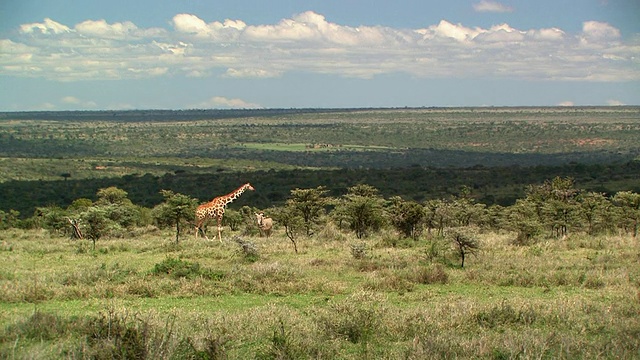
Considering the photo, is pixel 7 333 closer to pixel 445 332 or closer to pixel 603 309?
pixel 445 332

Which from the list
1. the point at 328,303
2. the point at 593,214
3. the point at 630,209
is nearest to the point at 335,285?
the point at 328,303

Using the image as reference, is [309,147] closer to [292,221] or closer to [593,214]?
[593,214]

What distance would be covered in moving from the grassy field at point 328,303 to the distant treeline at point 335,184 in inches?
950

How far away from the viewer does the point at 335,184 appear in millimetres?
49938

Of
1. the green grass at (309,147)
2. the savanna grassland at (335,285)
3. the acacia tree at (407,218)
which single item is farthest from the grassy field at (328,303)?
the green grass at (309,147)

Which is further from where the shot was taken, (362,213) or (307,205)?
(307,205)

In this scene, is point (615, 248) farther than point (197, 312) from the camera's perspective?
Yes

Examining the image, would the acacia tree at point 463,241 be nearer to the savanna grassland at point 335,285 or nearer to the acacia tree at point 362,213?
the savanna grassland at point 335,285

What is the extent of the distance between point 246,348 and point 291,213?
560 inches

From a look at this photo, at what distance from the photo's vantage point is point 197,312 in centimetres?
942

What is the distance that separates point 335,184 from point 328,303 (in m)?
39.6

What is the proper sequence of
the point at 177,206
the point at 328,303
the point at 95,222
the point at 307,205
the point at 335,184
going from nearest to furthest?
the point at 328,303 → the point at 95,222 → the point at 177,206 → the point at 307,205 → the point at 335,184

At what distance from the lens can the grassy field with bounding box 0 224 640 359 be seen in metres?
7.25

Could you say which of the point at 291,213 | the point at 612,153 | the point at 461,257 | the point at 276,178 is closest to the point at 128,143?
the point at 276,178
